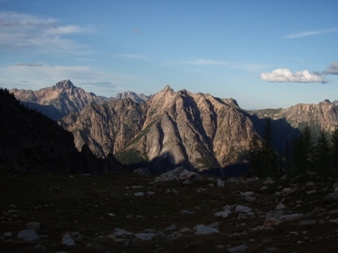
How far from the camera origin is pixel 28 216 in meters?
27.1

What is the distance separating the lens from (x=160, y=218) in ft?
97.4

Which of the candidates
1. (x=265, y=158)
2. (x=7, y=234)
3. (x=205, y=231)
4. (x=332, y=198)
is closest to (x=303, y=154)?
(x=265, y=158)

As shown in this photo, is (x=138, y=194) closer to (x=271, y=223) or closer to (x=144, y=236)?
(x=144, y=236)

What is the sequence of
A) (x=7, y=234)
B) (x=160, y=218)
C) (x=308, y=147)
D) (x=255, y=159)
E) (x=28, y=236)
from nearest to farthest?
(x=28, y=236)
(x=7, y=234)
(x=160, y=218)
(x=308, y=147)
(x=255, y=159)

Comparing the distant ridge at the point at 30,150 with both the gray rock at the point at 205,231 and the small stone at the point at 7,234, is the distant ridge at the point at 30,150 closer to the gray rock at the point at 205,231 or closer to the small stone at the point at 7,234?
the small stone at the point at 7,234

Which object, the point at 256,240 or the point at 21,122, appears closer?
the point at 256,240

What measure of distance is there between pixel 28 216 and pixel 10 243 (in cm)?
Answer: 903

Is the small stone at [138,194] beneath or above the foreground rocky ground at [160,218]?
beneath

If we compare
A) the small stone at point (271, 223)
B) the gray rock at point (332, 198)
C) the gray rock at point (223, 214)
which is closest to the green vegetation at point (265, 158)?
the gray rock at point (223, 214)

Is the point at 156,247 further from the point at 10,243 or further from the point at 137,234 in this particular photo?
the point at 10,243

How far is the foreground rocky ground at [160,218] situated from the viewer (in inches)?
694

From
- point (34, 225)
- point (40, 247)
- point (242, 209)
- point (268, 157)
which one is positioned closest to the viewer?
point (40, 247)

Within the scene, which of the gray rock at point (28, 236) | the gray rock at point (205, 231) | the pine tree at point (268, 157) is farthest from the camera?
the pine tree at point (268, 157)

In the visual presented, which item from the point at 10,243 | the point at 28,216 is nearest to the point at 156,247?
the point at 10,243
